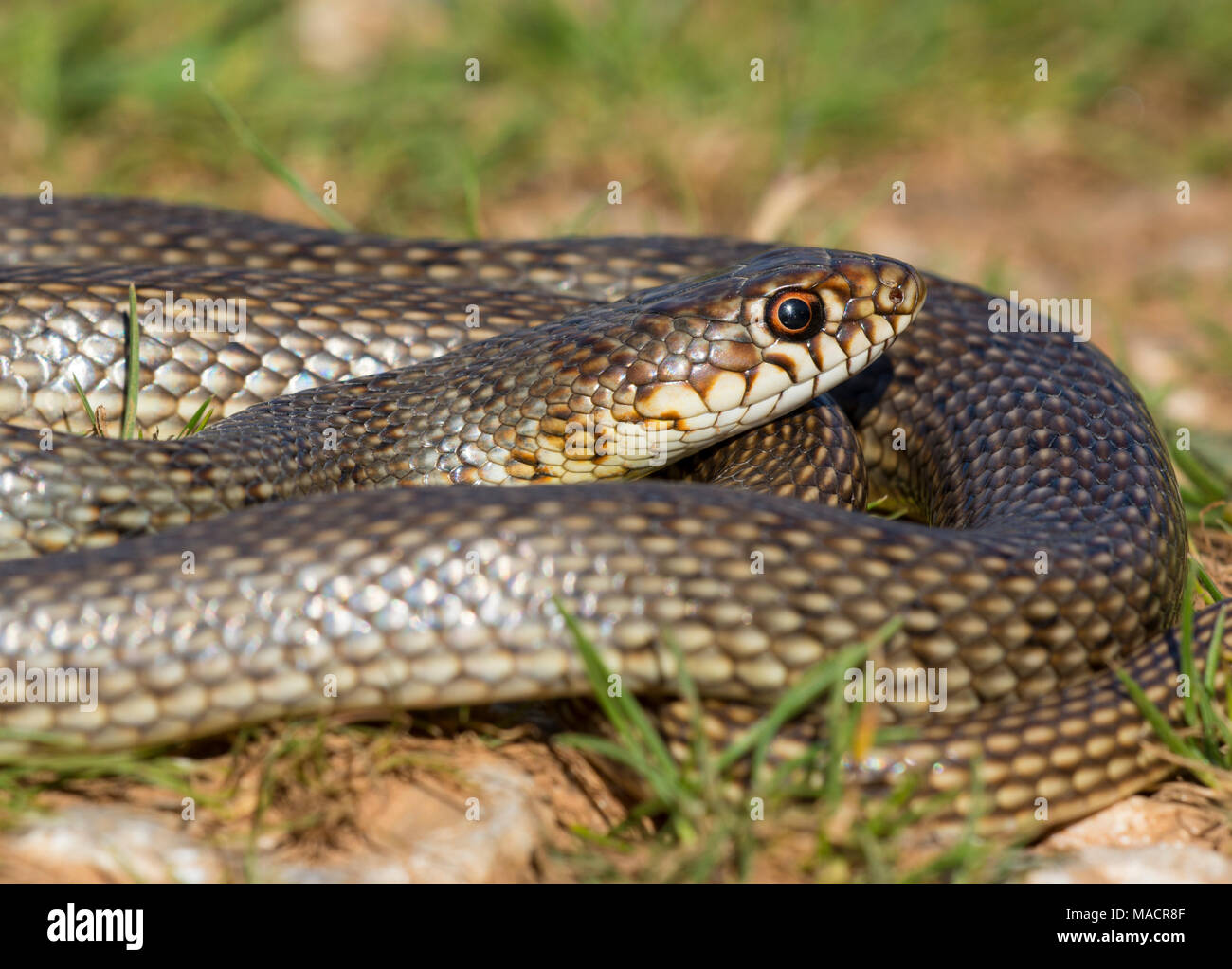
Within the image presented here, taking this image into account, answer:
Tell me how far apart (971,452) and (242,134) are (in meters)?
4.35

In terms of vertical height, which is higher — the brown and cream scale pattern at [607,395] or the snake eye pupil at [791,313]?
the snake eye pupil at [791,313]

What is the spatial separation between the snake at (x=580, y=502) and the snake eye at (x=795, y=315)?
0.04ft

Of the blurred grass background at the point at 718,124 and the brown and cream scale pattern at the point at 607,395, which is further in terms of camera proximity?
the blurred grass background at the point at 718,124

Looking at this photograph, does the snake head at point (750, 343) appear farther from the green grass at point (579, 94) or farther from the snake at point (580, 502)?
the green grass at point (579, 94)

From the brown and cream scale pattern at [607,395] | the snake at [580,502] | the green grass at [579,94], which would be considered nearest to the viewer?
the snake at [580,502]

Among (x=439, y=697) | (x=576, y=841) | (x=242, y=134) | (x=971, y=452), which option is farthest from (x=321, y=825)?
(x=242, y=134)

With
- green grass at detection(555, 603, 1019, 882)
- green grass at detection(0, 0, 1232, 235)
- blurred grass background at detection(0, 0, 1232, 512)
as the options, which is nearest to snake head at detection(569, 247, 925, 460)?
green grass at detection(555, 603, 1019, 882)

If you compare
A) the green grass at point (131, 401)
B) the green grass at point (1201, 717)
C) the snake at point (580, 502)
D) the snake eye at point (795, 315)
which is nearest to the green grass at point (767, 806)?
the snake at point (580, 502)

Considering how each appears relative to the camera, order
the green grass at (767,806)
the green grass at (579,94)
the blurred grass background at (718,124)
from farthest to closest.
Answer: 1. the green grass at (579,94)
2. the blurred grass background at (718,124)
3. the green grass at (767,806)

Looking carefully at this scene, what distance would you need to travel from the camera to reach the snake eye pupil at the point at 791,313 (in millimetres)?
5582

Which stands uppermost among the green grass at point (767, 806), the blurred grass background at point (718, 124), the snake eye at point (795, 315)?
the blurred grass background at point (718, 124)

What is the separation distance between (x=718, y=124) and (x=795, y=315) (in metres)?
6.01

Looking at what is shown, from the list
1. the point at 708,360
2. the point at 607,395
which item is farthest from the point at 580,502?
the point at 708,360

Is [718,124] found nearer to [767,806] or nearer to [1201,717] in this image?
[1201,717]
